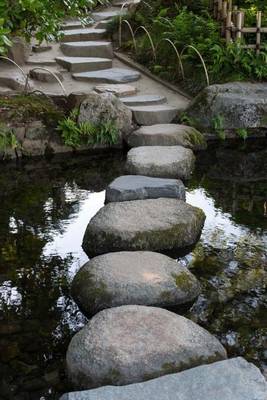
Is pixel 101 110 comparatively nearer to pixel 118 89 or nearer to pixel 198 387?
pixel 118 89

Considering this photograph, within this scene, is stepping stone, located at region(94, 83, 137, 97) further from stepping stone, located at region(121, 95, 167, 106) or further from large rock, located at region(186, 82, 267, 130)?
large rock, located at region(186, 82, 267, 130)

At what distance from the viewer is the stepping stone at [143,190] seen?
26.1ft

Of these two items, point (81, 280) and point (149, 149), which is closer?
point (81, 280)

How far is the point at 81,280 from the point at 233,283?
156 cm

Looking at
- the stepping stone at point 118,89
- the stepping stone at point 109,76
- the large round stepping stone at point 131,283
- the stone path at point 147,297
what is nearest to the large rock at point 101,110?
the stone path at point 147,297

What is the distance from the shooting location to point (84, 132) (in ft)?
35.0

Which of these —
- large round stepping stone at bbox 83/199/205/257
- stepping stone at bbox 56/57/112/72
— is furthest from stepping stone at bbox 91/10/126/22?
large round stepping stone at bbox 83/199/205/257

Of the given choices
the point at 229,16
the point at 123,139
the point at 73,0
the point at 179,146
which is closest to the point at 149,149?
the point at 179,146

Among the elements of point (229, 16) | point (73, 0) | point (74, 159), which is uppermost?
point (73, 0)

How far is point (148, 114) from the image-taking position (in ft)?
37.2

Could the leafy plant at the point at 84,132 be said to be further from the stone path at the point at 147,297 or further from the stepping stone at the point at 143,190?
the stepping stone at the point at 143,190

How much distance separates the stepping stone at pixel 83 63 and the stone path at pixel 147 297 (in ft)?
14.2

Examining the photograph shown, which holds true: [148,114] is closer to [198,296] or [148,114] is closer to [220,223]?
[220,223]

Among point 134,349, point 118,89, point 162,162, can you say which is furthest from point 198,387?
point 118,89
